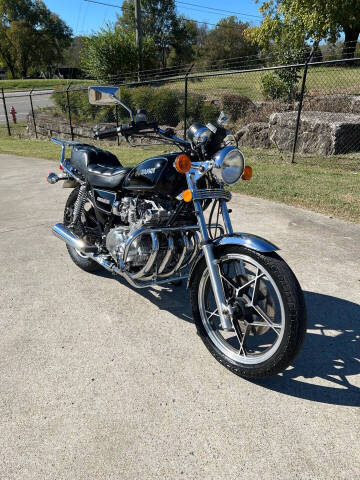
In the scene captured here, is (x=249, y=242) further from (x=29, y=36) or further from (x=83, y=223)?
(x=29, y=36)

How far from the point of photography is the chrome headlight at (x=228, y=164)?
2467 mm

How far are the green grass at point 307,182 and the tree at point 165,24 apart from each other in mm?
46373

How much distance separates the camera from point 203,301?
2.73 metres

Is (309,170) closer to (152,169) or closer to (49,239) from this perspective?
(49,239)

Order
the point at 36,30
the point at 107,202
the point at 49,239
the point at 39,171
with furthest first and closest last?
the point at 36,30 → the point at 39,171 → the point at 49,239 → the point at 107,202

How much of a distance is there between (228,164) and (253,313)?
3.13 feet

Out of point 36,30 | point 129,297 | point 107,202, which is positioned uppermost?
point 36,30

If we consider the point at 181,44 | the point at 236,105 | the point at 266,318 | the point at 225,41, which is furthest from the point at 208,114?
the point at 225,41

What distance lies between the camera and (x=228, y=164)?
98.6 inches

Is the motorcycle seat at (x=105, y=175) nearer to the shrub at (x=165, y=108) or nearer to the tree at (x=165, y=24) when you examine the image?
the shrub at (x=165, y=108)

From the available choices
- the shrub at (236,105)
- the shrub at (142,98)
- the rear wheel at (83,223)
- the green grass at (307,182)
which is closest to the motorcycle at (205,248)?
the rear wheel at (83,223)

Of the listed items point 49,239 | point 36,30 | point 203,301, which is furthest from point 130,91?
point 36,30

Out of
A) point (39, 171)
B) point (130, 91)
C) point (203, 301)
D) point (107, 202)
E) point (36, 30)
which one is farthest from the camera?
point (36, 30)

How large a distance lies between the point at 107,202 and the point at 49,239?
1761 mm
